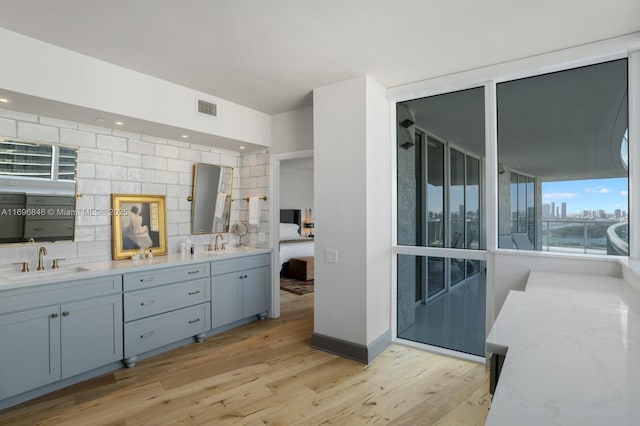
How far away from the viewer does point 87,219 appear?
10.9 feet

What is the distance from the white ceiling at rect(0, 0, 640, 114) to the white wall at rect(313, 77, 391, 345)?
13.6 inches

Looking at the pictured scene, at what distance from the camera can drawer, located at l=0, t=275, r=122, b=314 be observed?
2.43 metres

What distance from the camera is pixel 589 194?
272cm

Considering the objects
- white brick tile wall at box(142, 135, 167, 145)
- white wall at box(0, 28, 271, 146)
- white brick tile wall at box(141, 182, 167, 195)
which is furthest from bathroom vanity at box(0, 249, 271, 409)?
white wall at box(0, 28, 271, 146)

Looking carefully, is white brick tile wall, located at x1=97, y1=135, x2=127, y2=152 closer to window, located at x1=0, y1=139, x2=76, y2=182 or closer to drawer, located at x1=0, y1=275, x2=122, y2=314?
window, located at x1=0, y1=139, x2=76, y2=182

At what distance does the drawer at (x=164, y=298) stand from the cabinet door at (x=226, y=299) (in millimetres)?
104

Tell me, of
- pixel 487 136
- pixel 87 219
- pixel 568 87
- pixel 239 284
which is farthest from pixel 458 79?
pixel 87 219

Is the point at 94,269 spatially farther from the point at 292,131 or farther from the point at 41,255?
the point at 292,131

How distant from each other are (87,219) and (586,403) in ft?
12.5

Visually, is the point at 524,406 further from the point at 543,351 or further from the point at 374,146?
the point at 374,146

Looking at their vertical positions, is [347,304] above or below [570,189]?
below

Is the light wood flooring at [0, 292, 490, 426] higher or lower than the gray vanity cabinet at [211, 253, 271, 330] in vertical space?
lower

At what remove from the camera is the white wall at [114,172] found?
300cm

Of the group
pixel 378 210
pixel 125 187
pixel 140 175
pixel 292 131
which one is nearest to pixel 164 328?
pixel 125 187
